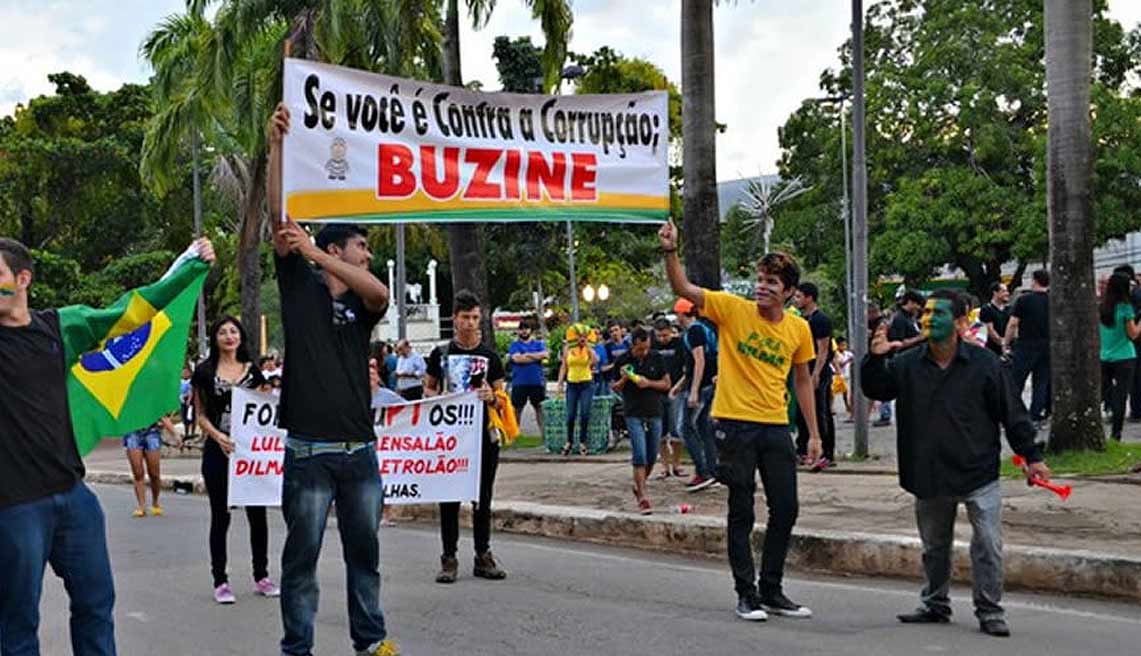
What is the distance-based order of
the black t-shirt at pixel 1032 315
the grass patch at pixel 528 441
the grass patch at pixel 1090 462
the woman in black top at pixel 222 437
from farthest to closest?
1. the grass patch at pixel 528 441
2. the black t-shirt at pixel 1032 315
3. the grass patch at pixel 1090 462
4. the woman in black top at pixel 222 437

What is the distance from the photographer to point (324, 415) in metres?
5.63

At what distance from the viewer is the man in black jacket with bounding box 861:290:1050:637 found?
6625 millimetres

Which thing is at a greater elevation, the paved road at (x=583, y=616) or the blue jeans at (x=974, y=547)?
the blue jeans at (x=974, y=547)

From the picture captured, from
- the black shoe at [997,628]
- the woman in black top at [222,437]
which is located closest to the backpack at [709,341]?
the woman in black top at [222,437]

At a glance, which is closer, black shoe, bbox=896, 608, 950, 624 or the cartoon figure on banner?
black shoe, bbox=896, 608, 950, 624

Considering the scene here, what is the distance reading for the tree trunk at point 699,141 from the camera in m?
14.4

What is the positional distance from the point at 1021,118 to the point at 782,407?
136 ft

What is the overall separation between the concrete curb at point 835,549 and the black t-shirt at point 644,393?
1083 mm

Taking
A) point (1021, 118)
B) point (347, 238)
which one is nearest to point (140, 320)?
point (347, 238)

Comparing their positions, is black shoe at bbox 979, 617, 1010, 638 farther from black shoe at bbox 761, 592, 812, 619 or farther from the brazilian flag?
the brazilian flag

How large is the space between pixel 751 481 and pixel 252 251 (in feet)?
75.4

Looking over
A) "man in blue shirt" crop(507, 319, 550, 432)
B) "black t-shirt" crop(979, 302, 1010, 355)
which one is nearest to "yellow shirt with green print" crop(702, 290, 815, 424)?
"black t-shirt" crop(979, 302, 1010, 355)

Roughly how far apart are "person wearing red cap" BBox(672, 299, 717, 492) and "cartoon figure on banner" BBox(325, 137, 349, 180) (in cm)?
439

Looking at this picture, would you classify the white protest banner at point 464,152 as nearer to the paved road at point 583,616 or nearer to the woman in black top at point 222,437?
the woman in black top at point 222,437
